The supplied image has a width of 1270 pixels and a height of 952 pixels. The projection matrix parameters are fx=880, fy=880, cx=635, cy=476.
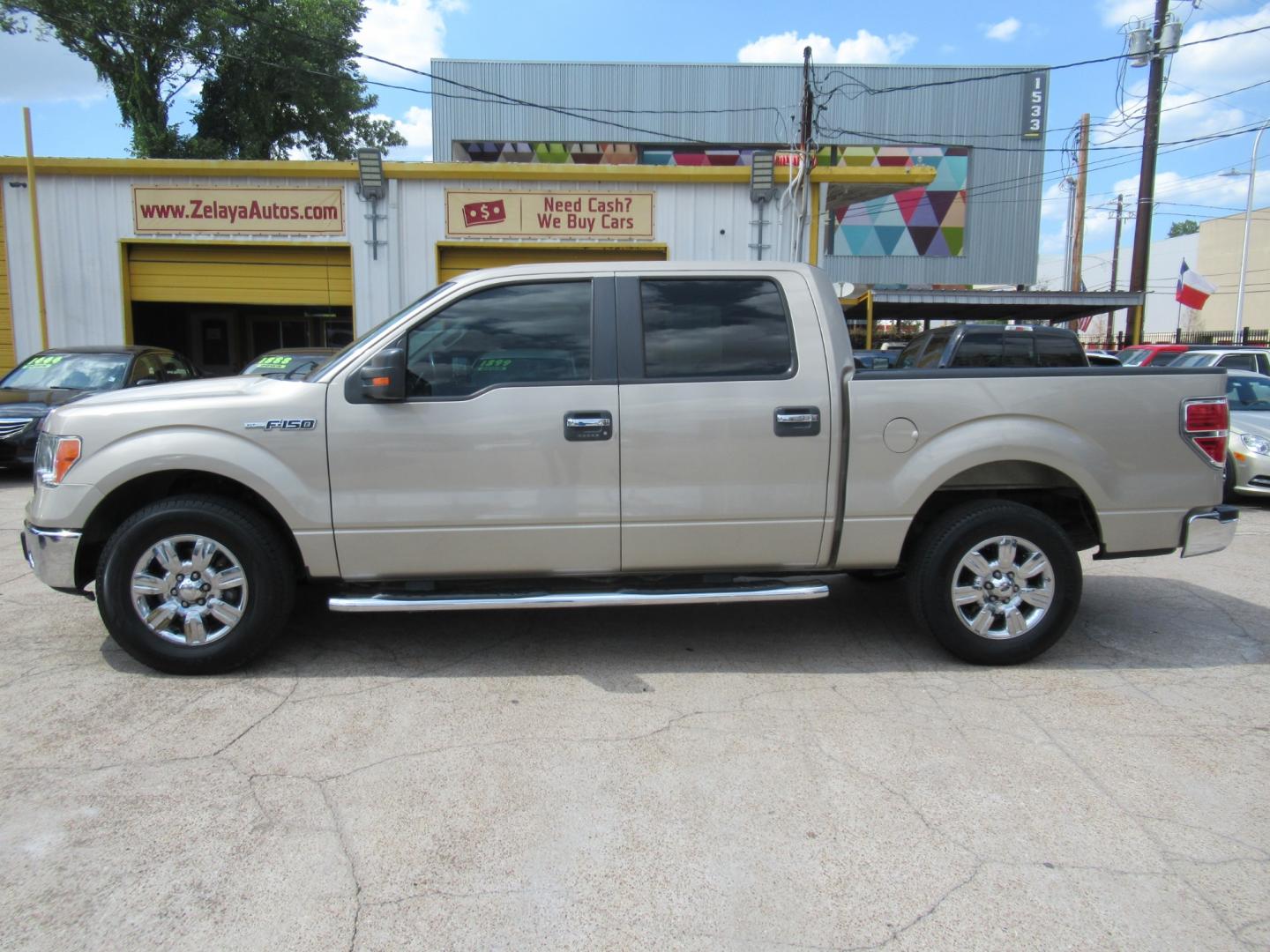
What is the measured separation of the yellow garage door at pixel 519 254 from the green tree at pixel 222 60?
38.6ft

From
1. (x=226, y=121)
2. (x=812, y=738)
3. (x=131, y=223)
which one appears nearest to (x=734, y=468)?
(x=812, y=738)

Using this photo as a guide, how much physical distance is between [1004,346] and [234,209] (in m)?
12.6

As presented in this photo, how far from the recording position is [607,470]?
420cm

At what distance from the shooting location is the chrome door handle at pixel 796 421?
13.9 feet

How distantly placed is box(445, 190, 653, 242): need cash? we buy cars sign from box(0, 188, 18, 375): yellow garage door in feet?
24.4

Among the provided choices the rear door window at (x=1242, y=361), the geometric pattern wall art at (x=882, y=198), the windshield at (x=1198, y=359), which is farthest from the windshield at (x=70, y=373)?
the geometric pattern wall art at (x=882, y=198)

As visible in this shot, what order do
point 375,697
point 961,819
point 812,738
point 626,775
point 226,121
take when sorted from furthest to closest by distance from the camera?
point 226,121, point 375,697, point 812,738, point 626,775, point 961,819

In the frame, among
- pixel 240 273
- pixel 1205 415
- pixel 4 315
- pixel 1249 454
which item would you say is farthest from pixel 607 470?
pixel 4 315

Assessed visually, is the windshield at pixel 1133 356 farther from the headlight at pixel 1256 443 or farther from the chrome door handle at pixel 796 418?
the chrome door handle at pixel 796 418

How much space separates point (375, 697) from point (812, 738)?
6.50 feet

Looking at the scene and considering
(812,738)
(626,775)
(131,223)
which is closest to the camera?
(626,775)

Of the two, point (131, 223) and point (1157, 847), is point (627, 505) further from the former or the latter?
point (131, 223)

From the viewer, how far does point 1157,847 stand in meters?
2.88

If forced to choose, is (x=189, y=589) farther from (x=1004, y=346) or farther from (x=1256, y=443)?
(x=1004, y=346)
